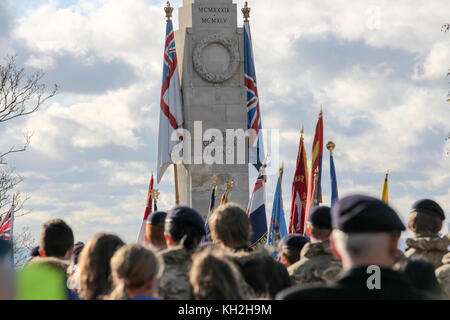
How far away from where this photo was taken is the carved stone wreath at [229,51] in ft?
66.7

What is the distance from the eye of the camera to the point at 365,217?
355 centimetres

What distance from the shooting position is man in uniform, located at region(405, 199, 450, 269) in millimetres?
6793

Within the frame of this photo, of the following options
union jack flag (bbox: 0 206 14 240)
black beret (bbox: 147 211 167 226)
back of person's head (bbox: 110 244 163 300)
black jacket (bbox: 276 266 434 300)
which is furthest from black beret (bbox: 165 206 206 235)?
union jack flag (bbox: 0 206 14 240)

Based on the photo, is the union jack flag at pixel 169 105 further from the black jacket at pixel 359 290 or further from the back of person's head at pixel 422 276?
the black jacket at pixel 359 290

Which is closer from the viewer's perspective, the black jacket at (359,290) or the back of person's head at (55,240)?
the black jacket at (359,290)

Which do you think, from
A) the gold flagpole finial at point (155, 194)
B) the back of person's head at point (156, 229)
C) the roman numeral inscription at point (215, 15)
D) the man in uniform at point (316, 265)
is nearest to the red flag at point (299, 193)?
the gold flagpole finial at point (155, 194)

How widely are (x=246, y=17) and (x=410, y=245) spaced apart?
14.5 m

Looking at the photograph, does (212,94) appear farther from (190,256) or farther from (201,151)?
(190,256)

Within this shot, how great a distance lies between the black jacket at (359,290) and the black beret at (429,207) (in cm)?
346

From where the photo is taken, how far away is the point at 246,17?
816 inches

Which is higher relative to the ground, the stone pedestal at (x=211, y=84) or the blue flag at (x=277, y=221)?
the stone pedestal at (x=211, y=84)

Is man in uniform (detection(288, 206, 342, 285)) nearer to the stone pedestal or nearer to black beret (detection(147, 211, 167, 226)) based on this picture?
black beret (detection(147, 211, 167, 226))

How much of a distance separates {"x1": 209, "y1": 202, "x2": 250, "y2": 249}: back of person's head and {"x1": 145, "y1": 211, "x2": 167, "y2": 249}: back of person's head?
89cm
